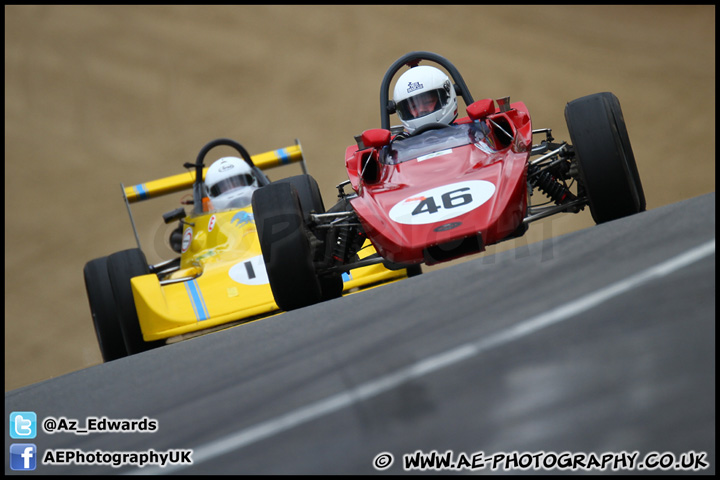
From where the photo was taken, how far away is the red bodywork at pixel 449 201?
13.6 ft

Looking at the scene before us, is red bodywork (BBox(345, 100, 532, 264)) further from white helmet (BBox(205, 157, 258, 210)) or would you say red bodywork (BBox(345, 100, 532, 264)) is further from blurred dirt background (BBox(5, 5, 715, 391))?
blurred dirt background (BBox(5, 5, 715, 391))

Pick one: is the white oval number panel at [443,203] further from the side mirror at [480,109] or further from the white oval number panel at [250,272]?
the white oval number panel at [250,272]

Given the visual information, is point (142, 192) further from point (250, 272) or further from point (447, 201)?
point (447, 201)

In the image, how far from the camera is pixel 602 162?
14.4ft

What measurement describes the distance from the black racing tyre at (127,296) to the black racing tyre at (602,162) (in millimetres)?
3004

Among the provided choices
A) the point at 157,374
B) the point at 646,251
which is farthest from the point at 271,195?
the point at 646,251

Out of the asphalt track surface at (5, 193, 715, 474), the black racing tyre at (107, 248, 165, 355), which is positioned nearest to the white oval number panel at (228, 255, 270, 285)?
the black racing tyre at (107, 248, 165, 355)

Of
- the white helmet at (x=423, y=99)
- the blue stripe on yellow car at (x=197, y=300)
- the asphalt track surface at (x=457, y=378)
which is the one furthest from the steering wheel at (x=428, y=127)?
the blue stripe on yellow car at (x=197, y=300)

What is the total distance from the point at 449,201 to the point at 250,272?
2.04 metres

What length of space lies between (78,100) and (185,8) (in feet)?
7.80

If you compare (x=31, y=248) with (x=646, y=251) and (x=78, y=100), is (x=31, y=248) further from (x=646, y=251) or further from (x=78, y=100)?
(x=646, y=251)

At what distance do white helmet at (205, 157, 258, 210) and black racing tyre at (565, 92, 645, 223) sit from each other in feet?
10.9

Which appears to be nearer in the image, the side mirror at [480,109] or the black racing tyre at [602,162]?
the black racing tyre at [602,162]

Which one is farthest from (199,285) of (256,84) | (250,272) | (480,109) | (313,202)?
(256,84)
